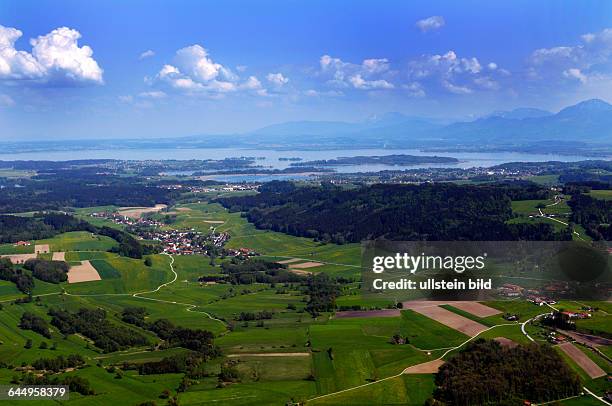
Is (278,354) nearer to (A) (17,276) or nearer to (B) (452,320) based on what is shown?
(B) (452,320)

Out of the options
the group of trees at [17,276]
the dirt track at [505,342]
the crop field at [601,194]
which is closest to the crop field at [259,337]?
the dirt track at [505,342]

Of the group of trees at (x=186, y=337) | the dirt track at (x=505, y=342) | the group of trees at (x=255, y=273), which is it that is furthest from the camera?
the group of trees at (x=255, y=273)

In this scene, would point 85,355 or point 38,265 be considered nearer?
point 85,355

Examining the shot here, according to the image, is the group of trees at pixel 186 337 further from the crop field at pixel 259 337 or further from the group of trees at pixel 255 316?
the group of trees at pixel 255 316

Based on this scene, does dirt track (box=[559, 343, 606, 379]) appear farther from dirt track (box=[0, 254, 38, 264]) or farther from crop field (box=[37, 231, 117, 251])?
dirt track (box=[0, 254, 38, 264])

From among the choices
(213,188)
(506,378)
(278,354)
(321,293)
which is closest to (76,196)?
(213,188)

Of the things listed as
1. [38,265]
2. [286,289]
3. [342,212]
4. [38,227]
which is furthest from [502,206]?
[38,227]

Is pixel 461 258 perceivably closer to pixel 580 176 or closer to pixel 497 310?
pixel 497 310
